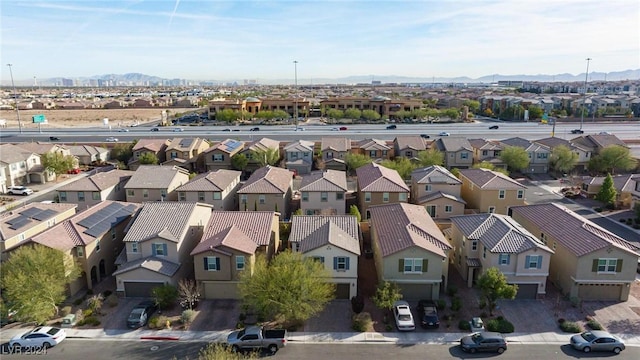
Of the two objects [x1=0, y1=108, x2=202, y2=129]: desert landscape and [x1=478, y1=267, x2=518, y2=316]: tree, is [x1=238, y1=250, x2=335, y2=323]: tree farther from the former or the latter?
[x1=0, y1=108, x2=202, y2=129]: desert landscape

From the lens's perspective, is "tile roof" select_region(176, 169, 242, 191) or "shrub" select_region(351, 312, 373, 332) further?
"tile roof" select_region(176, 169, 242, 191)

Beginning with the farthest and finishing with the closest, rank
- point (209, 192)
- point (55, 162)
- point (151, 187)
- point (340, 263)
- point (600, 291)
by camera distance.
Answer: point (55, 162)
point (151, 187)
point (209, 192)
point (600, 291)
point (340, 263)

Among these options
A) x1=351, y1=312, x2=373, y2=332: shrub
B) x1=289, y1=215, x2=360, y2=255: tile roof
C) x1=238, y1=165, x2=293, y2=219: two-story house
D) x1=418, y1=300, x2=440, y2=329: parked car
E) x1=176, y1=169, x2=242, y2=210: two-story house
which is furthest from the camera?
x1=176, y1=169, x2=242, y2=210: two-story house

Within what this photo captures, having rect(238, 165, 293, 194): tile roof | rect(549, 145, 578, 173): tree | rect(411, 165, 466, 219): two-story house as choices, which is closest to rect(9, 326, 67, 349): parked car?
rect(238, 165, 293, 194): tile roof

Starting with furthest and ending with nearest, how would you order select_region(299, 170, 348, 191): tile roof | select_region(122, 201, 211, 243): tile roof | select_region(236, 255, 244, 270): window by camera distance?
1. select_region(299, 170, 348, 191): tile roof
2. select_region(122, 201, 211, 243): tile roof
3. select_region(236, 255, 244, 270): window

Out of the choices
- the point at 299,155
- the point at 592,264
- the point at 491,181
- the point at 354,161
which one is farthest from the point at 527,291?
the point at 299,155

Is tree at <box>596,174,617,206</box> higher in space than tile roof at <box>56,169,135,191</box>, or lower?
lower

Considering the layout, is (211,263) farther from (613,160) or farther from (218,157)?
(613,160)

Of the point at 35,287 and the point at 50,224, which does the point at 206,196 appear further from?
the point at 35,287
